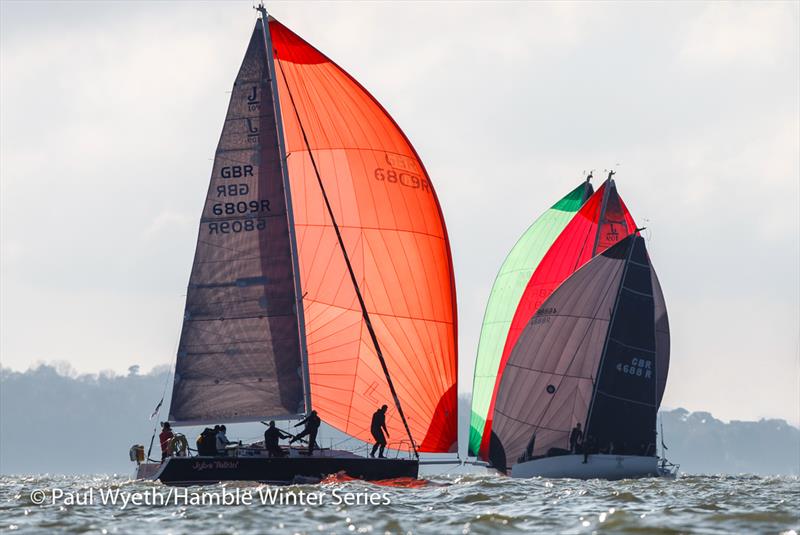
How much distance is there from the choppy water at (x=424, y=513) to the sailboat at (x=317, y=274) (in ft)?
10.5

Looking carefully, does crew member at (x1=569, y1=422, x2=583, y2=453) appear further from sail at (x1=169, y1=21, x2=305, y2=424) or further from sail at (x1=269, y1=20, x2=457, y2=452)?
sail at (x1=169, y1=21, x2=305, y2=424)

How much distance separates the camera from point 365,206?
32812 millimetres

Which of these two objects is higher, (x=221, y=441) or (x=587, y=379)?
(x=587, y=379)

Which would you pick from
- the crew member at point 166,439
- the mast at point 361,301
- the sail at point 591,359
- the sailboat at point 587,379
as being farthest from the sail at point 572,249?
the crew member at point 166,439

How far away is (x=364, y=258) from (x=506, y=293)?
16.3m

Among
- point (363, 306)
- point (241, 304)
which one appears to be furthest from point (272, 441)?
point (363, 306)

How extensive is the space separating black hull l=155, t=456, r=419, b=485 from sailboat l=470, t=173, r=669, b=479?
12.1 metres

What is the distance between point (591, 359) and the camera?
4019cm

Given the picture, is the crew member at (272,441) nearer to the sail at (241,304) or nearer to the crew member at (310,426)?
the crew member at (310,426)

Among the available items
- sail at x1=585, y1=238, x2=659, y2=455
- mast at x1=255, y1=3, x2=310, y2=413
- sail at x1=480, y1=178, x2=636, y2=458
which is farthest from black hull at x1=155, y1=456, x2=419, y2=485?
sail at x1=480, y1=178, x2=636, y2=458

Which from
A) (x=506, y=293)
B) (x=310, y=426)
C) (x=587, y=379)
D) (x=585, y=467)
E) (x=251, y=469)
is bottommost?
(x=251, y=469)

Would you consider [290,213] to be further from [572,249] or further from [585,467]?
[572,249]

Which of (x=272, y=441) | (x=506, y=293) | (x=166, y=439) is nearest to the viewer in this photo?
Answer: (x=272, y=441)

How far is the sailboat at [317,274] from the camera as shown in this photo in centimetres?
3078
